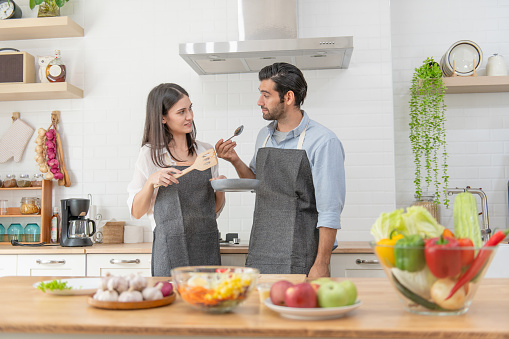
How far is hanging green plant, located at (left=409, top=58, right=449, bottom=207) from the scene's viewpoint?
158 inches

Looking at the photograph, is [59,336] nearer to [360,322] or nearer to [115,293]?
[115,293]

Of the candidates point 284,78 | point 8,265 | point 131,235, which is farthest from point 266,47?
point 8,265

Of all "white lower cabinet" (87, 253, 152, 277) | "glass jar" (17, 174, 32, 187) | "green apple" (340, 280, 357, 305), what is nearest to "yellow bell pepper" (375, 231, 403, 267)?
"green apple" (340, 280, 357, 305)

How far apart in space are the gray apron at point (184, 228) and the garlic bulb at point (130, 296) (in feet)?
4.40

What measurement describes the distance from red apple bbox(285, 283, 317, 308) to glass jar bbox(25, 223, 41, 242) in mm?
3406

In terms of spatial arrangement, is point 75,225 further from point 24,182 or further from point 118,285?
point 118,285

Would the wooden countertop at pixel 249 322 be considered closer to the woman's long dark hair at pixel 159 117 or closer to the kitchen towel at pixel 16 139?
the woman's long dark hair at pixel 159 117

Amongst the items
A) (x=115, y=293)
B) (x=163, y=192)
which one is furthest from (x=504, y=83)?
(x=115, y=293)

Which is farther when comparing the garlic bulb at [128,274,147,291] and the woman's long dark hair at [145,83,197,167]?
the woman's long dark hair at [145,83,197,167]

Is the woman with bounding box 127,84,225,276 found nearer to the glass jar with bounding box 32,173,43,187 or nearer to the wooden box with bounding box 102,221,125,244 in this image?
the wooden box with bounding box 102,221,125,244

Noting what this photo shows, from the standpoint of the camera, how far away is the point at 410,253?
1397mm

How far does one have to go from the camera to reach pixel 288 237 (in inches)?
114

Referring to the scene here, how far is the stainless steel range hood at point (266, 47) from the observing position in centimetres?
352

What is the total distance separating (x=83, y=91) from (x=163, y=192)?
5.98 feet
